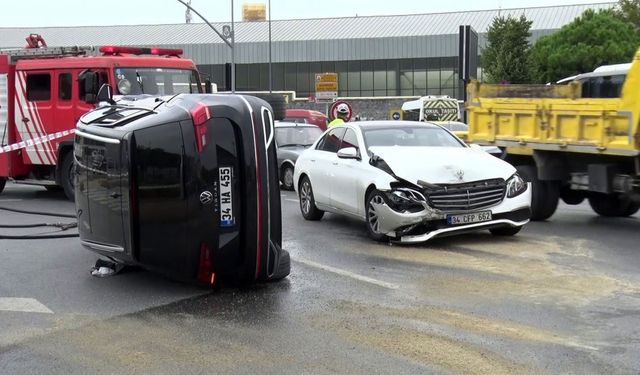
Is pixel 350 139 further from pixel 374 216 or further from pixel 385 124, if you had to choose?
pixel 374 216

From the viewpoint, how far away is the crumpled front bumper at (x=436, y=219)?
27.8 ft

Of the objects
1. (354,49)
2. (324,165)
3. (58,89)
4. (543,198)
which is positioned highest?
(354,49)

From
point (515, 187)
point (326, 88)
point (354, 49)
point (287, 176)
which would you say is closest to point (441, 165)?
point (515, 187)

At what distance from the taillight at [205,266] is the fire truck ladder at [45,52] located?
28.4 feet

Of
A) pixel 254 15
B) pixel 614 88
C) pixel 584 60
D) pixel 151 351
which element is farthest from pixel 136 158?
pixel 254 15

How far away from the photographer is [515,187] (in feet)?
29.4

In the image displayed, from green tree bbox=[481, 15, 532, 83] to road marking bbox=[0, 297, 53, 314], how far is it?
40.9 m

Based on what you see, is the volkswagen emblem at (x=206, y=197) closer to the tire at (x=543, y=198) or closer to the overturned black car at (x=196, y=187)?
the overturned black car at (x=196, y=187)

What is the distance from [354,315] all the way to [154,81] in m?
8.43

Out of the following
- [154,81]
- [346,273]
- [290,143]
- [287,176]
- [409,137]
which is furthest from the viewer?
[290,143]

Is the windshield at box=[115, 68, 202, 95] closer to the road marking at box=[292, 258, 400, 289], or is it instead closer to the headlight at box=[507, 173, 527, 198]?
the road marking at box=[292, 258, 400, 289]

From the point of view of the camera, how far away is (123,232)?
20.5 ft

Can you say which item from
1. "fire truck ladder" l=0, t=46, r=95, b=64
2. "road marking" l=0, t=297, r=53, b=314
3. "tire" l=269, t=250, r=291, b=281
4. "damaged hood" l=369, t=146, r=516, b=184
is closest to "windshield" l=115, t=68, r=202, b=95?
"fire truck ladder" l=0, t=46, r=95, b=64

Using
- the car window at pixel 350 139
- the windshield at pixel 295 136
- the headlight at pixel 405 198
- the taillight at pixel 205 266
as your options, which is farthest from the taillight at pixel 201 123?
the windshield at pixel 295 136
